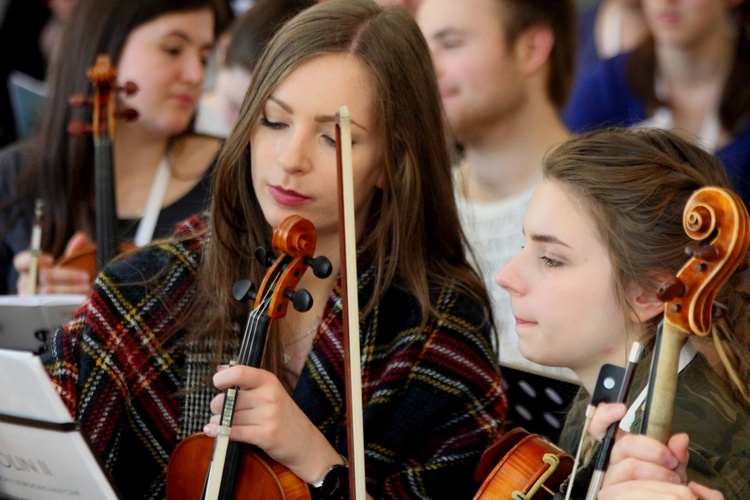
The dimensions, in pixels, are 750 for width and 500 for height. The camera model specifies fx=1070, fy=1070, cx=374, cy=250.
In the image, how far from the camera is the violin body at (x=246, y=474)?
1.31 metres

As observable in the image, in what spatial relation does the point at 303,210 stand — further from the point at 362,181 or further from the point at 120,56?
the point at 120,56

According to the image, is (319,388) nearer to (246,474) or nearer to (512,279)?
(246,474)

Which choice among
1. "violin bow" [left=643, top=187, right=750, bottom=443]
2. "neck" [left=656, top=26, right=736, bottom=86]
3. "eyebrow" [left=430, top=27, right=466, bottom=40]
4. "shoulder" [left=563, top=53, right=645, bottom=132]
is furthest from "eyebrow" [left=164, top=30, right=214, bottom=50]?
"violin bow" [left=643, top=187, right=750, bottom=443]

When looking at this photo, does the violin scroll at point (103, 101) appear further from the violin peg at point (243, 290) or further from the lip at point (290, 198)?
the violin peg at point (243, 290)

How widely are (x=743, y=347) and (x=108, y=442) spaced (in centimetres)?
86

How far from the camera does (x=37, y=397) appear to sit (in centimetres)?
118

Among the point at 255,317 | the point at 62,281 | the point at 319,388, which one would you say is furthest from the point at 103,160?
the point at 255,317

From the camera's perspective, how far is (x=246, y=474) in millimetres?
1320

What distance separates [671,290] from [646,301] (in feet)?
1.02

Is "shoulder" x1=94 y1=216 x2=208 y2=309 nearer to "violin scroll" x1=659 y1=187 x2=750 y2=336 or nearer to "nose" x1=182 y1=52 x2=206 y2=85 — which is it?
"violin scroll" x1=659 y1=187 x2=750 y2=336

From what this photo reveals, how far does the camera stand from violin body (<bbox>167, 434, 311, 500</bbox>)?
131cm

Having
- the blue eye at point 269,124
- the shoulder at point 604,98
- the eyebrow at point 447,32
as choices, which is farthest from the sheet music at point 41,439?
the shoulder at point 604,98

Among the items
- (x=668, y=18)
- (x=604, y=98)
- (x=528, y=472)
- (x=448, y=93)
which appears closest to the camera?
(x=528, y=472)

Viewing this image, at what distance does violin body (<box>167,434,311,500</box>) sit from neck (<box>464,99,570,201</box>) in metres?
1.28
